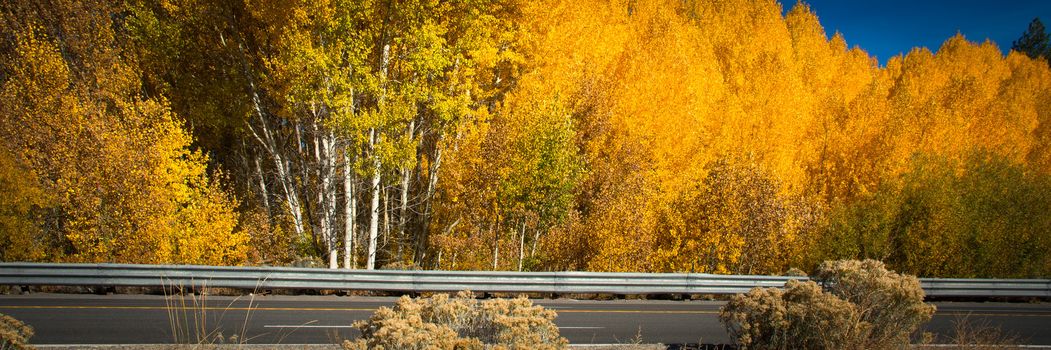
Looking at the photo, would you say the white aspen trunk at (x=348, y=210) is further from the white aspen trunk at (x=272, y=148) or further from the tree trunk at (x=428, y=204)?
the tree trunk at (x=428, y=204)

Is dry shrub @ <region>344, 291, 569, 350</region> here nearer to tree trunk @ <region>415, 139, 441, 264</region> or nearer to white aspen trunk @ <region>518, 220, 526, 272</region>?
white aspen trunk @ <region>518, 220, 526, 272</region>

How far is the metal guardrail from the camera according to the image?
11930 millimetres

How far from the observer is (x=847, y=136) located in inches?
1377

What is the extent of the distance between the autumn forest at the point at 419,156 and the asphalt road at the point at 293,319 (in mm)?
5076

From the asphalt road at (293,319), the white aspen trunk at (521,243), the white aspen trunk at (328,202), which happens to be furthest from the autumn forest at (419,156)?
the asphalt road at (293,319)

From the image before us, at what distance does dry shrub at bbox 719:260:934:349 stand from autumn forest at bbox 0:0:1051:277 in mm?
10068

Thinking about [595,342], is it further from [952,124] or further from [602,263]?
[952,124]

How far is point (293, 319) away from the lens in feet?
33.6

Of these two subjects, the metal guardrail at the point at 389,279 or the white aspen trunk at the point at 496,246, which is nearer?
the metal guardrail at the point at 389,279

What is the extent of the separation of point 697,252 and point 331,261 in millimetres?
12084

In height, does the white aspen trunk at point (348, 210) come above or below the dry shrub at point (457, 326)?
above

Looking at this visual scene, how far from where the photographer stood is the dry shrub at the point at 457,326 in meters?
5.59

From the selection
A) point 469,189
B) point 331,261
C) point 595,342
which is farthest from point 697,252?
point 595,342

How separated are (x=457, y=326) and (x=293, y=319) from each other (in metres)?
4.83
